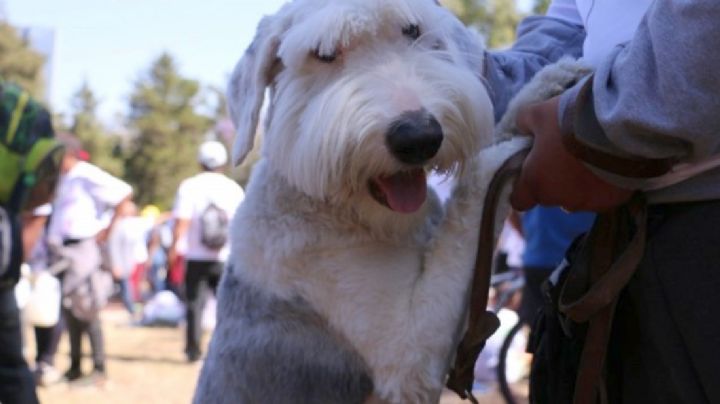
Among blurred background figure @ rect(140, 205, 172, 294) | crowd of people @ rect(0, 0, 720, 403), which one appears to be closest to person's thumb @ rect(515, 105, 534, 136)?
crowd of people @ rect(0, 0, 720, 403)

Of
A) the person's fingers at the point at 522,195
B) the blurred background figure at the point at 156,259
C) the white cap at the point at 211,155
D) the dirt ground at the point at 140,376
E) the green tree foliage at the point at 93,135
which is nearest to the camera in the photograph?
the person's fingers at the point at 522,195

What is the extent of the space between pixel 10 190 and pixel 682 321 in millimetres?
2898

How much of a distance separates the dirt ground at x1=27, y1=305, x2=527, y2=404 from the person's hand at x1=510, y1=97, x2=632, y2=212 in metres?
5.35

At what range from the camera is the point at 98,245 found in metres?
8.91

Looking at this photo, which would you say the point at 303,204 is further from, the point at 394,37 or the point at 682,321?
the point at 682,321

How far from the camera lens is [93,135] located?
147 feet

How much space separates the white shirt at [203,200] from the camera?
32.0 feet

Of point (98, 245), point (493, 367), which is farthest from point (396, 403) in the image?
point (98, 245)

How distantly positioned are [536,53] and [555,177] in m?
0.65

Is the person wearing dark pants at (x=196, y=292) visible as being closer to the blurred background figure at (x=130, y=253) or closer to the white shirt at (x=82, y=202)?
the white shirt at (x=82, y=202)

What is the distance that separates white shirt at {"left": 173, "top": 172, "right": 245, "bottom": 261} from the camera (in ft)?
32.0

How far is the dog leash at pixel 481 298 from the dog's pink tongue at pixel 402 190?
0.51ft

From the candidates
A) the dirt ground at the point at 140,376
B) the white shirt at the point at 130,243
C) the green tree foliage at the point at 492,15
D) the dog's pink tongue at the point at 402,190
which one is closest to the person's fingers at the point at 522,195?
the dog's pink tongue at the point at 402,190

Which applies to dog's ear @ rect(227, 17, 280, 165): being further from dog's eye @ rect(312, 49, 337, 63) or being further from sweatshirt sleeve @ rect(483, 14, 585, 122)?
sweatshirt sleeve @ rect(483, 14, 585, 122)
